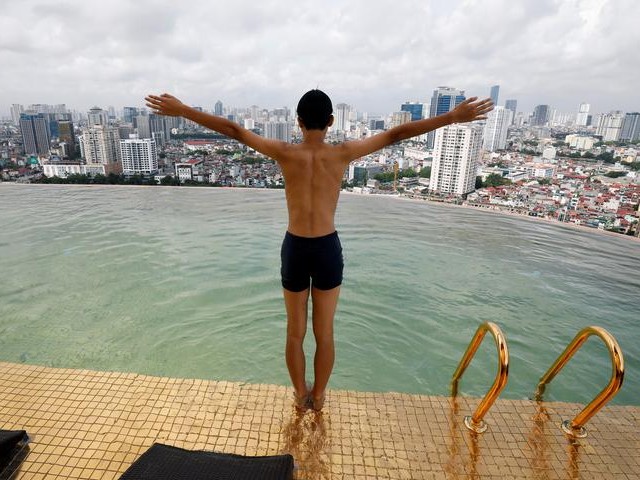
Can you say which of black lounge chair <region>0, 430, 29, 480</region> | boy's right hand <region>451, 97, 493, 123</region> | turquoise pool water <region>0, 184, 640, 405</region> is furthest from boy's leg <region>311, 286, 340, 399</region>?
black lounge chair <region>0, 430, 29, 480</region>

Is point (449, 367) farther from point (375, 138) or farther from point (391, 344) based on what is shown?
→ point (375, 138)

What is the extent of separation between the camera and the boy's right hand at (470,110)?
1636mm

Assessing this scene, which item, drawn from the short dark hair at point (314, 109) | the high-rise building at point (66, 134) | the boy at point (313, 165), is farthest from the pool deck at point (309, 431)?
the high-rise building at point (66, 134)

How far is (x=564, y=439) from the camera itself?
6.19ft

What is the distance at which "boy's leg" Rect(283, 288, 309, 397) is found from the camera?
180cm

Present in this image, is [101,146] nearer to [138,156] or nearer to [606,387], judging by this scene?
[138,156]

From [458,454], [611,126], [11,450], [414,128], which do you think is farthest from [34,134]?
[611,126]

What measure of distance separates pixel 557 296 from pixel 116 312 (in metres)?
5.75

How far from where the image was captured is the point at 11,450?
1.65m

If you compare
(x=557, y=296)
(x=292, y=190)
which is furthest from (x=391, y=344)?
(x=557, y=296)

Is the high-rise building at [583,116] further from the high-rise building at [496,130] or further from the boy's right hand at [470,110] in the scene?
the boy's right hand at [470,110]

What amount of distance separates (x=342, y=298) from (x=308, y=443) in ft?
10.1

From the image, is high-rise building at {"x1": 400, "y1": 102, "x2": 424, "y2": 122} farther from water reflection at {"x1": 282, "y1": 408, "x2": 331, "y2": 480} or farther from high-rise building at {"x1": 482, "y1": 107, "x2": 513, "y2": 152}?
water reflection at {"x1": 282, "y1": 408, "x2": 331, "y2": 480}

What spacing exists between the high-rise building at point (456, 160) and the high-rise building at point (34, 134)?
59.0 meters
